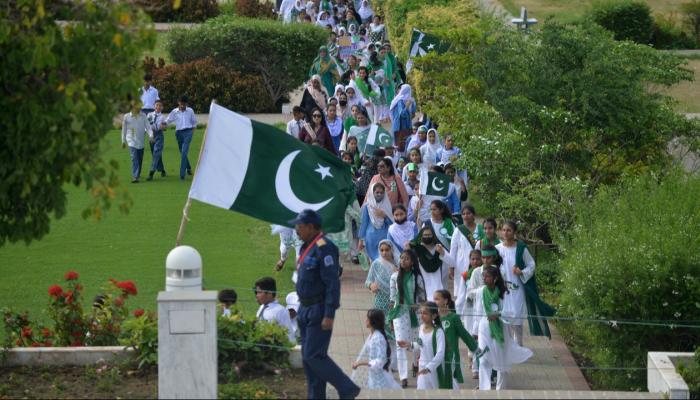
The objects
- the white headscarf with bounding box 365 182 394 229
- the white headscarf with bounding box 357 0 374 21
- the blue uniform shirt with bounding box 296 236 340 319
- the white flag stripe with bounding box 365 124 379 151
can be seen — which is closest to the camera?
the blue uniform shirt with bounding box 296 236 340 319

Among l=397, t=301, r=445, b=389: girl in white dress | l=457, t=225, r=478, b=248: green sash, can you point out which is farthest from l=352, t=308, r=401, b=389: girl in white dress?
l=457, t=225, r=478, b=248: green sash

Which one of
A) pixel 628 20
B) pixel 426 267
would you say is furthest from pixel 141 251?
pixel 628 20

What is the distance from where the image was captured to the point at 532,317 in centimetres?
1553

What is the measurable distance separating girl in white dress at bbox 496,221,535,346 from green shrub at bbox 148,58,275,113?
757 inches

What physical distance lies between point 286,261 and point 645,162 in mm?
5658

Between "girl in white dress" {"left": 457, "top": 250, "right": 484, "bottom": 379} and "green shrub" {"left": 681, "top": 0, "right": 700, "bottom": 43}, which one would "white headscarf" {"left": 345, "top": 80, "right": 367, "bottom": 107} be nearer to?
"girl in white dress" {"left": 457, "top": 250, "right": 484, "bottom": 379}

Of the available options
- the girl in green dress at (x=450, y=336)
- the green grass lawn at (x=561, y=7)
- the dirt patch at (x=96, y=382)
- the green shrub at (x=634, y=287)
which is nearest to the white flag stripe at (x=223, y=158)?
the dirt patch at (x=96, y=382)

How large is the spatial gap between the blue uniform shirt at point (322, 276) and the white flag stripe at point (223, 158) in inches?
80.2

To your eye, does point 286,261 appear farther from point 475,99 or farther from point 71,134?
point 71,134

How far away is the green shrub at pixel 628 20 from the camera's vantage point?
44875mm

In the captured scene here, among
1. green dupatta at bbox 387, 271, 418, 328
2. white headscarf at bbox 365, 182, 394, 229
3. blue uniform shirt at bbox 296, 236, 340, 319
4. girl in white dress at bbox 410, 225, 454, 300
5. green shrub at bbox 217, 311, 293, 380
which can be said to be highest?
white headscarf at bbox 365, 182, 394, 229

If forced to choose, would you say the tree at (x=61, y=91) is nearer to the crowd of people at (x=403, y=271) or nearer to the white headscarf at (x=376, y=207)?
the crowd of people at (x=403, y=271)

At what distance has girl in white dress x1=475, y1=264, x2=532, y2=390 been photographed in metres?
14.2

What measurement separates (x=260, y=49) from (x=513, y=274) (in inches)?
853
